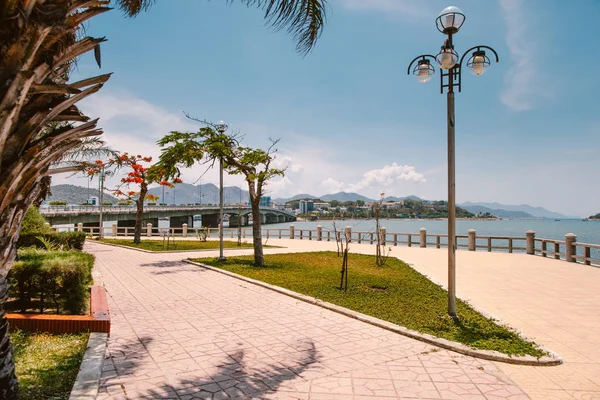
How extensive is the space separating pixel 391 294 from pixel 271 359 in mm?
4640

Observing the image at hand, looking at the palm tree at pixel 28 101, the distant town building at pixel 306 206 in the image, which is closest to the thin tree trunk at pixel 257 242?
the palm tree at pixel 28 101

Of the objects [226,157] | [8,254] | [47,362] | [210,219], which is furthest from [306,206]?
[8,254]

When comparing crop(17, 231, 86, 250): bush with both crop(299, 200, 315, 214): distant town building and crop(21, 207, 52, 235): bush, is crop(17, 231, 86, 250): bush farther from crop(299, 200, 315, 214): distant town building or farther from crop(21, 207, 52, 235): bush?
crop(299, 200, 315, 214): distant town building

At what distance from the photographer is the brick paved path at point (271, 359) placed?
397cm

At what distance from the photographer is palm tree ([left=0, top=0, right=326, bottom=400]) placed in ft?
8.00

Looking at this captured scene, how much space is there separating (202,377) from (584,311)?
7646mm

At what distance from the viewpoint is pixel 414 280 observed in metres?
10.8

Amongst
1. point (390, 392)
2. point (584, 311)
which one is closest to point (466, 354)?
point (390, 392)

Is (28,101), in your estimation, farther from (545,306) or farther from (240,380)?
(545,306)

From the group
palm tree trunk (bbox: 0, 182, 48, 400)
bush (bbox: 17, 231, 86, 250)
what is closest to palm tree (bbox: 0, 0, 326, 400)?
palm tree trunk (bbox: 0, 182, 48, 400)

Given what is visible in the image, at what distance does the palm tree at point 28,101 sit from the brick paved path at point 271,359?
1.69m

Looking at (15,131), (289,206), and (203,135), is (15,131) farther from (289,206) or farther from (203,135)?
(289,206)

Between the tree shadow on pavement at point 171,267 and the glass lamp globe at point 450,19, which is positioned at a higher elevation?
Result: the glass lamp globe at point 450,19

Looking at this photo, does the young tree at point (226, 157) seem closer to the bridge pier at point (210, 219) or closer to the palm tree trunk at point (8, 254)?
the palm tree trunk at point (8, 254)
